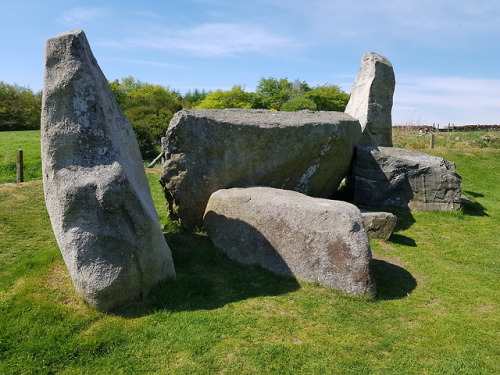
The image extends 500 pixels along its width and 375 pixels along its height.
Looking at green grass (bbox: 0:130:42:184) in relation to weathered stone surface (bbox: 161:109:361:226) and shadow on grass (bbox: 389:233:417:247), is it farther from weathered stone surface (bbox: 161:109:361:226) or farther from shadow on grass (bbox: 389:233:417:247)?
shadow on grass (bbox: 389:233:417:247)

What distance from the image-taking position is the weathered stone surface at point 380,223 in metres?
8.70

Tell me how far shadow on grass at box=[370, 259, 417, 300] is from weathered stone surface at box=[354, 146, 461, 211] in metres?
4.01

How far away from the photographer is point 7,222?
28.9 feet

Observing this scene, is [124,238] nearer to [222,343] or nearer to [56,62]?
[222,343]

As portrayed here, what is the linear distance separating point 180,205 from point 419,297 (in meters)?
4.50

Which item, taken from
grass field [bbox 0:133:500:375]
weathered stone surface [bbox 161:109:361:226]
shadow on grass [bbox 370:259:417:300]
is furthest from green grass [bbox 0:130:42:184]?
shadow on grass [bbox 370:259:417:300]

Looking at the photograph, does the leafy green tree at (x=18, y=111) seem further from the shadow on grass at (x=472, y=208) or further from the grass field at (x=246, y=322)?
the shadow on grass at (x=472, y=208)

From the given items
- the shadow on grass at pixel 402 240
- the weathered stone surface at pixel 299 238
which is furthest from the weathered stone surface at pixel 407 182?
the weathered stone surface at pixel 299 238

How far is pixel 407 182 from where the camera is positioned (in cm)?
1130

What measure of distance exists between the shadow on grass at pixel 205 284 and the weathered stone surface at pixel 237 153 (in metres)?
1.19

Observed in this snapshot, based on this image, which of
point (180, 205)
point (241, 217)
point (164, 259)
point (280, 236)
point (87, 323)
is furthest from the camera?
point (180, 205)

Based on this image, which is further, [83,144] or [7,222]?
[7,222]

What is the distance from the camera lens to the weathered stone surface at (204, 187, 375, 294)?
600 centimetres

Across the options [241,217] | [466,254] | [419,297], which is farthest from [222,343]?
[466,254]
